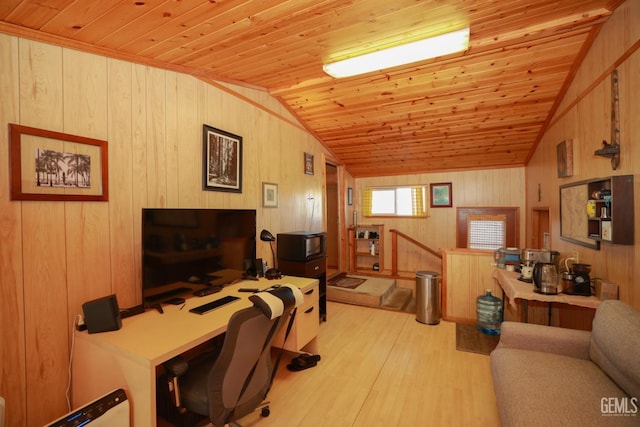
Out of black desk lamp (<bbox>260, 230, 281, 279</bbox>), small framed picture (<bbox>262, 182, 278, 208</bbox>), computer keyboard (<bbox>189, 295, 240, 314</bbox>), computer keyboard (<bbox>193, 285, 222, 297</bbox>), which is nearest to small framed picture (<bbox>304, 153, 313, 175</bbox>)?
small framed picture (<bbox>262, 182, 278, 208</bbox>)

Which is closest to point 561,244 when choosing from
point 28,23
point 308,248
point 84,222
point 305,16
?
point 308,248

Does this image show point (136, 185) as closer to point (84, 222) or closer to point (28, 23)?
point (84, 222)

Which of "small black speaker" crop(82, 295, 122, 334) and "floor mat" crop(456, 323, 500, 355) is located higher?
"small black speaker" crop(82, 295, 122, 334)

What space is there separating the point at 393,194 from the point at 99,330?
526 cm

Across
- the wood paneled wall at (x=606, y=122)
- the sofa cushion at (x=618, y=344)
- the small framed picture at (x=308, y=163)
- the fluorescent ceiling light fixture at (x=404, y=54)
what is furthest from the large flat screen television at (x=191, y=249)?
the wood paneled wall at (x=606, y=122)

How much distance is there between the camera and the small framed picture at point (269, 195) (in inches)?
130

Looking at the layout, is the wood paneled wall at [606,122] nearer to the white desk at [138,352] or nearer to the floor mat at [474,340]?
the floor mat at [474,340]

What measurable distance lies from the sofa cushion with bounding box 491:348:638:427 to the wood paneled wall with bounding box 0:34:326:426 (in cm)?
243

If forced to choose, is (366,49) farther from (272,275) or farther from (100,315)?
(100,315)

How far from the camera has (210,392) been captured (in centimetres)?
139

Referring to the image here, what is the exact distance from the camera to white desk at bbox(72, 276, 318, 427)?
1.36m

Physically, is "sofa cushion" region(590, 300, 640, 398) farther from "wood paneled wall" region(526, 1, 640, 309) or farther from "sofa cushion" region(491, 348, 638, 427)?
"wood paneled wall" region(526, 1, 640, 309)

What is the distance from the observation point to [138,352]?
137 cm

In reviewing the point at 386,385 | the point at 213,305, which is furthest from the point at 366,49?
the point at 386,385
